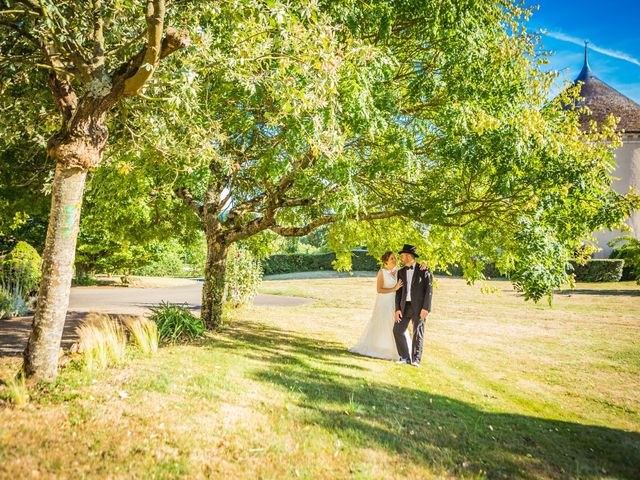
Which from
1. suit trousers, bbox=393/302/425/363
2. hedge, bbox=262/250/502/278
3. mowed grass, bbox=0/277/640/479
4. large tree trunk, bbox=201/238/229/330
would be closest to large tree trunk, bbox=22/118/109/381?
mowed grass, bbox=0/277/640/479

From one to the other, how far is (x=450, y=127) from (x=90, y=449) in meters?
6.39

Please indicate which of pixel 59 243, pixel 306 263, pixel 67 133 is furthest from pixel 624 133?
pixel 59 243

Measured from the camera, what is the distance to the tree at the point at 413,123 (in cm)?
549

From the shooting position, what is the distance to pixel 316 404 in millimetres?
5289

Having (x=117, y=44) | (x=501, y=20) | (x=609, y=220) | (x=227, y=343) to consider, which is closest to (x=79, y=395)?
(x=227, y=343)

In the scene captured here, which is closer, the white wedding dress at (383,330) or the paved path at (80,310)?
the paved path at (80,310)

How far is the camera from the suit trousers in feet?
26.8

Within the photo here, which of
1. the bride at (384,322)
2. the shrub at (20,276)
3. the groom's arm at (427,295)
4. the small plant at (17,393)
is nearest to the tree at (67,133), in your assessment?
the small plant at (17,393)

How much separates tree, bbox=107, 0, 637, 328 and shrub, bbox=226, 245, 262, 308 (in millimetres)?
6033

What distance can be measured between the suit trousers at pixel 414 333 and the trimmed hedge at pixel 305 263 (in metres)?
34.3

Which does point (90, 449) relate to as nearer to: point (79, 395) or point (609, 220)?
point (79, 395)

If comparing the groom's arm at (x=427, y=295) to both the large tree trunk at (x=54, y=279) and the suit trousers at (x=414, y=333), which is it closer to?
the suit trousers at (x=414, y=333)

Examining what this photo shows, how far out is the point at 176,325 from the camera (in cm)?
863

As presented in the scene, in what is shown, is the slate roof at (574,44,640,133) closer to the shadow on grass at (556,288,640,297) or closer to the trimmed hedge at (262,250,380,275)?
the shadow on grass at (556,288,640,297)
